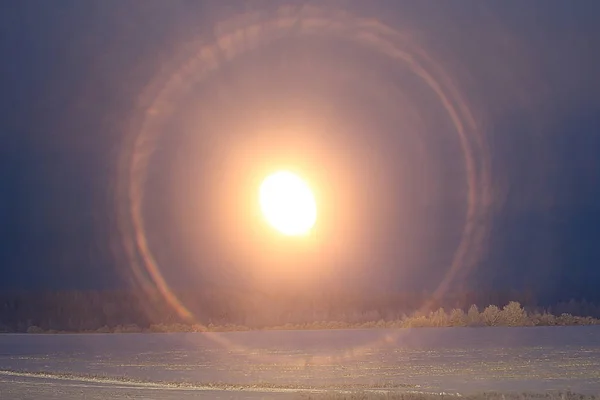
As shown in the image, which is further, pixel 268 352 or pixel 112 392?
pixel 268 352

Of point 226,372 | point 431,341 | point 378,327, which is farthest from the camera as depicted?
→ point 378,327

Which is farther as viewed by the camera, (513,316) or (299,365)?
(513,316)

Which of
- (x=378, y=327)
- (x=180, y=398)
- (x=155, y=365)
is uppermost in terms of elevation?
(x=378, y=327)

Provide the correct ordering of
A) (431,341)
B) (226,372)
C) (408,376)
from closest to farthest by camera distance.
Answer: (408,376)
(226,372)
(431,341)

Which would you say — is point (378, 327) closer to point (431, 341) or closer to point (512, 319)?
point (512, 319)

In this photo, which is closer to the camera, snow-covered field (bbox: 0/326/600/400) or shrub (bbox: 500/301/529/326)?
snow-covered field (bbox: 0/326/600/400)

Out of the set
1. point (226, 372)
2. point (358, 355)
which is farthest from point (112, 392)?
point (358, 355)

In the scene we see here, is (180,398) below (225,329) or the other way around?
below

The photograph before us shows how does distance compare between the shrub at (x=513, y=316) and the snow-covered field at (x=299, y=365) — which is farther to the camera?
the shrub at (x=513, y=316)
